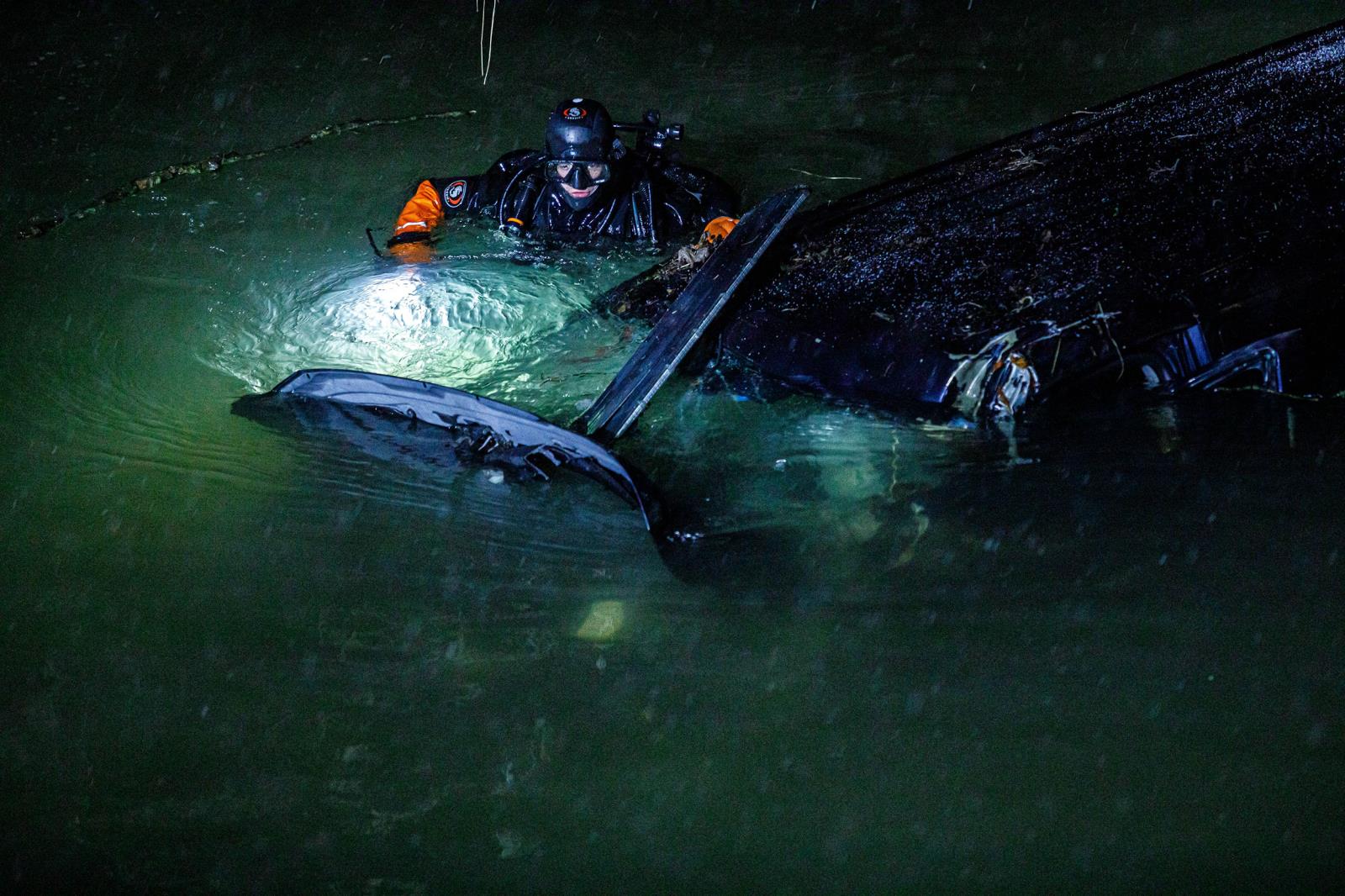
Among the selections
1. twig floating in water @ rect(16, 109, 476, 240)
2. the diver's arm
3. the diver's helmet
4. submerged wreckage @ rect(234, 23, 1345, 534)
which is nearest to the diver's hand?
the diver's arm

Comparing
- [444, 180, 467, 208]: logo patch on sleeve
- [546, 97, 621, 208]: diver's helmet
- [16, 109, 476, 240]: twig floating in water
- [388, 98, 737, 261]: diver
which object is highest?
[546, 97, 621, 208]: diver's helmet

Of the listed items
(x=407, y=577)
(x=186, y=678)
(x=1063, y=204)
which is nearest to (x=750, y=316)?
(x=1063, y=204)

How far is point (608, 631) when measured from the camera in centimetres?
302

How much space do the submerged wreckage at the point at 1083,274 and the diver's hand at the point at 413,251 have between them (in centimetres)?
121

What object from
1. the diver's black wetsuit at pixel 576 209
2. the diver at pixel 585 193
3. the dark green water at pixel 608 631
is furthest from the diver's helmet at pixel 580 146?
the dark green water at pixel 608 631

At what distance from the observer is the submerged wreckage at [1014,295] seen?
3.42 meters

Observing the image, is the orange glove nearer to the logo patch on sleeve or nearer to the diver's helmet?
the diver's helmet

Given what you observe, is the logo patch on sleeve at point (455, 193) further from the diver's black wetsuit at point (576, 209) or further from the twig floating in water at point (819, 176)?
the twig floating in water at point (819, 176)

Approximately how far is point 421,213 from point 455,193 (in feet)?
0.62

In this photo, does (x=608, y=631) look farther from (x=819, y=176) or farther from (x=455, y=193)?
(x=819, y=176)

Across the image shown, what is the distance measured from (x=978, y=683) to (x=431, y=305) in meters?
2.94

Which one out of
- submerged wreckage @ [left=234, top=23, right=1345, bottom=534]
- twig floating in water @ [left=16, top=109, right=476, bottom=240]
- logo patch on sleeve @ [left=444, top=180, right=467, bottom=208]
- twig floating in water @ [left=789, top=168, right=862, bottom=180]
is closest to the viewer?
submerged wreckage @ [left=234, top=23, right=1345, bottom=534]

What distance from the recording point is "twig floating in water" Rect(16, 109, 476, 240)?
575cm

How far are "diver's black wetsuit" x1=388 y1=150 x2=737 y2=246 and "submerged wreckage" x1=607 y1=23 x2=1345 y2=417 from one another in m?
0.71
